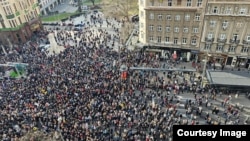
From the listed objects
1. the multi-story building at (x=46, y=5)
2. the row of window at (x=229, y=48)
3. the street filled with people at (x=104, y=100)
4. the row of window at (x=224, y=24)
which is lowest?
the street filled with people at (x=104, y=100)

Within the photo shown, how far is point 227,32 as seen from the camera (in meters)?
33.8

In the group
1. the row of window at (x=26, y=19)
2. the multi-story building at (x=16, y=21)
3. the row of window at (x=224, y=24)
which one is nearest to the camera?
the row of window at (x=224, y=24)

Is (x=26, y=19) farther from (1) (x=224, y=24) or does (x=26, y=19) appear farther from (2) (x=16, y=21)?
(1) (x=224, y=24)

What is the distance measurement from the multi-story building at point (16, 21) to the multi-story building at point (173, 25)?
28.6m

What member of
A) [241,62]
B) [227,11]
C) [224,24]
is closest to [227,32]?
[224,24]

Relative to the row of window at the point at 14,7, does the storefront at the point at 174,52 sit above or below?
below

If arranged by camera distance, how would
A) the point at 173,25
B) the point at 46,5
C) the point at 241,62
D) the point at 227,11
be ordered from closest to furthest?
the point at 227,11, the point at 241,62, the point at 173,25, the point at 46,5

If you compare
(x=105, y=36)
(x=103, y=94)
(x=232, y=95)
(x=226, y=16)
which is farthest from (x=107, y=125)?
(x=105, y=36)

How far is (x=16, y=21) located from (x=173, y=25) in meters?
34.6

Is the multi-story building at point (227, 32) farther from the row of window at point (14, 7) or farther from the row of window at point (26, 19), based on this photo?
the row of window at point (14, 7)

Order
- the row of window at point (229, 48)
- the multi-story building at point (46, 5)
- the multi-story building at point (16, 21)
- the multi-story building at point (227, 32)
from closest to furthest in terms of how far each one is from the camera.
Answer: the multi-story building at point (227, 32)
the row of window at point (229, 48)
the multi-story building at point (16, 21)
the multi-story building at point (46, 5)

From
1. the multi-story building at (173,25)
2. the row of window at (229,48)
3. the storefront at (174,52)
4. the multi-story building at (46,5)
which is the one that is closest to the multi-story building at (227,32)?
the row of window at (229,48)

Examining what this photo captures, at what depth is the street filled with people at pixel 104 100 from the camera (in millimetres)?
24609

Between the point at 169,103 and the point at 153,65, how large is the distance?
389 inches
